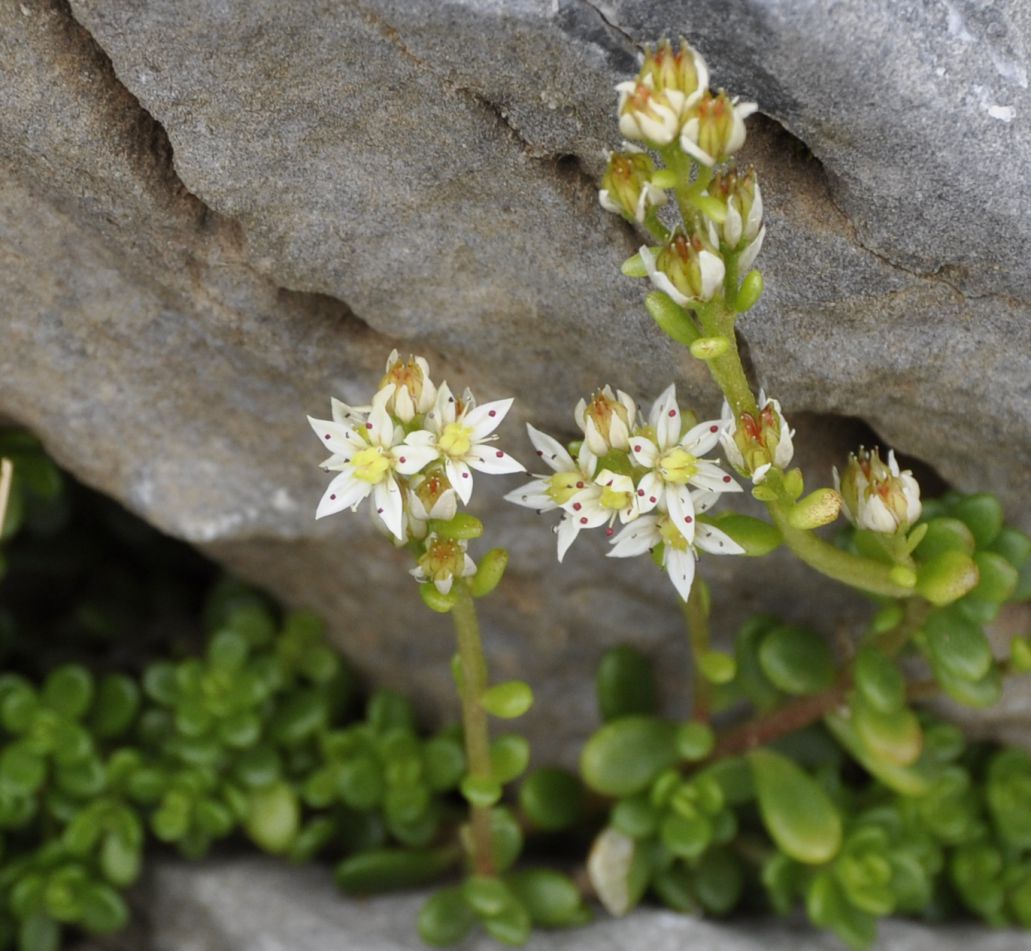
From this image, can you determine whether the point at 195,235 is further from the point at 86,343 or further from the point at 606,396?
the point at 606,396

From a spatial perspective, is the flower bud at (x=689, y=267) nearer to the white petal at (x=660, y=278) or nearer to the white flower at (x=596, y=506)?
the white petal at (x=660, y=278)

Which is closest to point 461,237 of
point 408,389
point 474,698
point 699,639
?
point 408,389

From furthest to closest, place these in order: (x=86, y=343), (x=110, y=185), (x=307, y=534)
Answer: (x=307, y=534) → (x=86, y=343) → (x=110, y=185)

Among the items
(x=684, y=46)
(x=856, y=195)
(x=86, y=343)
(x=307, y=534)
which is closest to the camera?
(x=684, y=46)

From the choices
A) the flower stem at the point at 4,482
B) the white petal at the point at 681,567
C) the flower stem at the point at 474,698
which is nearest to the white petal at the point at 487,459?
the flower stem at the point at 474,698

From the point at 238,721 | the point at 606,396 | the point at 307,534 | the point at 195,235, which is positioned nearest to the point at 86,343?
the point at 195,235

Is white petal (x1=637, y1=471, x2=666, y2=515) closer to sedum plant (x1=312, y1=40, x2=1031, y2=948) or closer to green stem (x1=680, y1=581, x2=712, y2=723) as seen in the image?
sedum plant (x1=312, y1=40, x2=1031, y2=948)

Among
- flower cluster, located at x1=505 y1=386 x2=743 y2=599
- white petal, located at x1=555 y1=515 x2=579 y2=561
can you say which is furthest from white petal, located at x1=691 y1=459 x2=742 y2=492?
white petal, located at x1=555 y1=515 x2=579 y2=561

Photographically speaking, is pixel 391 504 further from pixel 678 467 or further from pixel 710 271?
pixel 710 271
